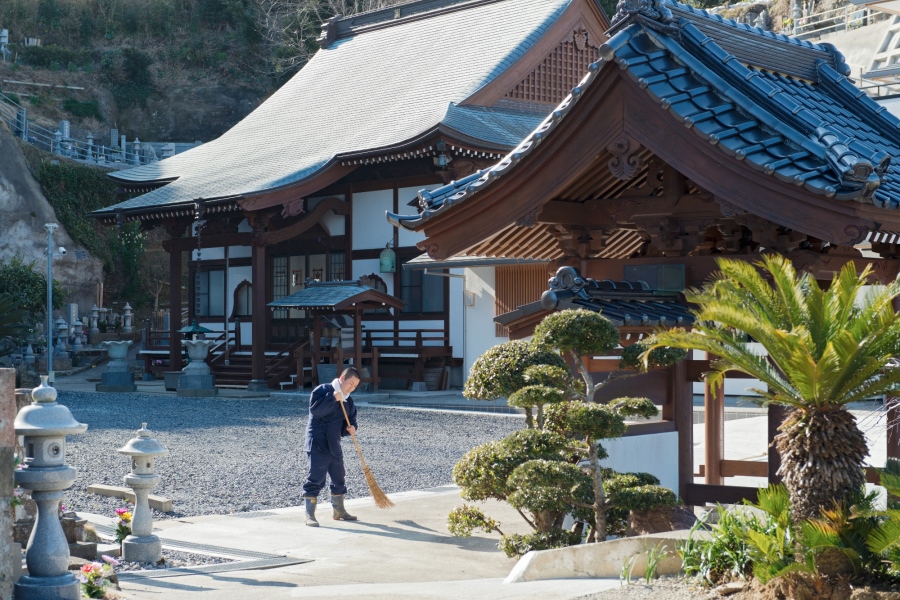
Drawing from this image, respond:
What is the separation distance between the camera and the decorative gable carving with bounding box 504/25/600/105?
26234 mm

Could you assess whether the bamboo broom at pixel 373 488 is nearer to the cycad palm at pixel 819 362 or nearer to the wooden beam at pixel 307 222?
the cycad palm at pixel 819 362

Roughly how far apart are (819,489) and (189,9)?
2084 inches

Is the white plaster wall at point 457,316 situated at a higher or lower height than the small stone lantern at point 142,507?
higher

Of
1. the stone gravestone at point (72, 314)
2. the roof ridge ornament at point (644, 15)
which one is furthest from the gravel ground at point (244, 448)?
the stone gravestone at point (72, 314)

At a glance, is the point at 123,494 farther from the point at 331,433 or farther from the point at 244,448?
the point at 244,448

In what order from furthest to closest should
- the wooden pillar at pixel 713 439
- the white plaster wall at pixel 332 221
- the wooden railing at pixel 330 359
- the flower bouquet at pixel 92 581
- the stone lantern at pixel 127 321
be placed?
the stone lantern at pixel 127 321 < the white plaster wall at pixel 332 221 < the wooden railing at pixel 330 359 < the wooden pillar at pixel 713 439 < the flower bouquet at pixel 92 581

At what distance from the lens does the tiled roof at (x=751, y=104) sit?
7.12m

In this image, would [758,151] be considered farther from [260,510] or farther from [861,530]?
[260,510]

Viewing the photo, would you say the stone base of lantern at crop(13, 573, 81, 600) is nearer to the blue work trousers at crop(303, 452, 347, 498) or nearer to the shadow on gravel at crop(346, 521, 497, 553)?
the shadow on gravel at crop(346, 521, 497, 553)

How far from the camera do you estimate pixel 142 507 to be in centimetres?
784

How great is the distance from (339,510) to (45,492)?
4504 mm

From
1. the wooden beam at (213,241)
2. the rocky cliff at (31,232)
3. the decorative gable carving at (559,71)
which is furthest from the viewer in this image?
the rocky cliff at (31,232)

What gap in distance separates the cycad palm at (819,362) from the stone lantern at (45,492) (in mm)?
3364

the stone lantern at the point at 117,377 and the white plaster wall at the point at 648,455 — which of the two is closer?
the white plaster wall at the point at 648,455
